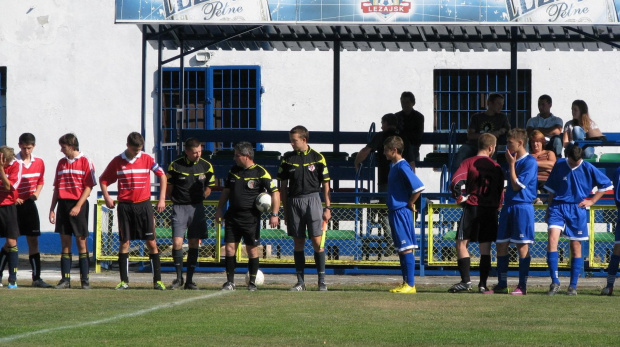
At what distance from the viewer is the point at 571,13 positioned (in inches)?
688

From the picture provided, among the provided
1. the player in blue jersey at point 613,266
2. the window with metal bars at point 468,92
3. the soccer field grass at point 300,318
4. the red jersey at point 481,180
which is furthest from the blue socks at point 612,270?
the window with metal bars at point 468,92

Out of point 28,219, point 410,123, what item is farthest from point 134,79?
point 28,219

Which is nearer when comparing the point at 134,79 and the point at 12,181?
the point at 12,181

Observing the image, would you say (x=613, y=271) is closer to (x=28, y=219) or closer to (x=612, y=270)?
(x=612, y=270)

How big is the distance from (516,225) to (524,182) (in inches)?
20.1

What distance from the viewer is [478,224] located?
13672 millimetres

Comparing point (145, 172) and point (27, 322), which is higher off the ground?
point (145, 172)

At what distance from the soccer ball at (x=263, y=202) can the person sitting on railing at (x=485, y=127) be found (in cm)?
493

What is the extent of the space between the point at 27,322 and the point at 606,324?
5.08 meters

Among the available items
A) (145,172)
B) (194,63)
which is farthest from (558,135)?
(194,63)

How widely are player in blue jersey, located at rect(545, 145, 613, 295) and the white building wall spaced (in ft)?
36.6

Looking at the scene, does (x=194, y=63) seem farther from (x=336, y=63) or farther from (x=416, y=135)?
(x=416, y=135)

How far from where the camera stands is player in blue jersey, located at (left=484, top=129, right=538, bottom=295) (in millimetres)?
Answer: 13445

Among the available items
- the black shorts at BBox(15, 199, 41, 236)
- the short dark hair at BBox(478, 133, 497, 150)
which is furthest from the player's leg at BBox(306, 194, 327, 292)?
the black shorts at BBox(15, 199, 41, 236)
